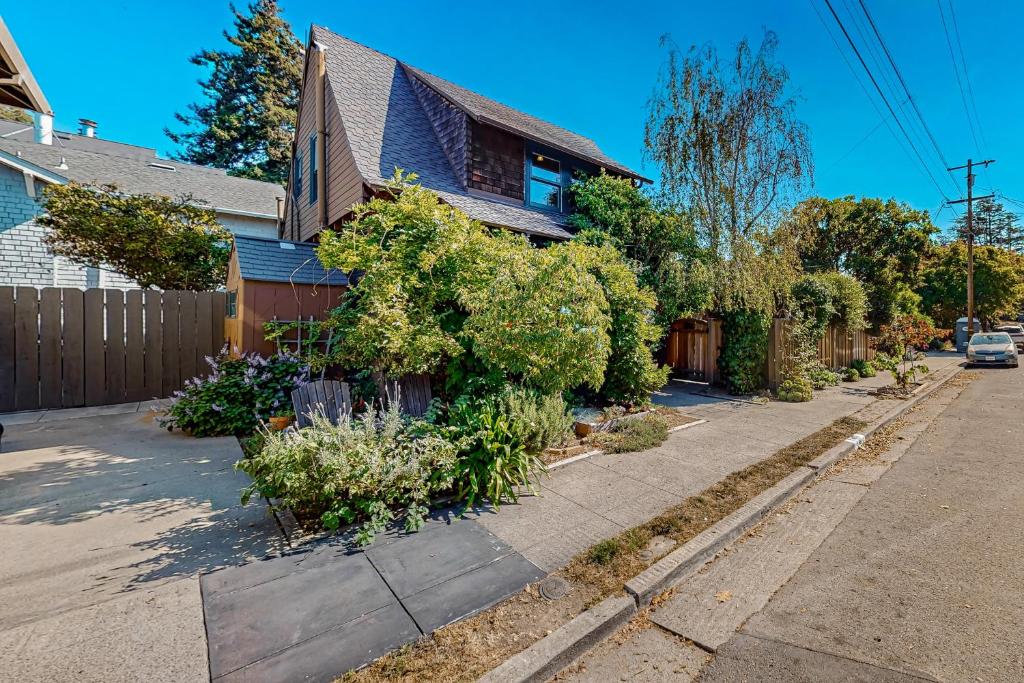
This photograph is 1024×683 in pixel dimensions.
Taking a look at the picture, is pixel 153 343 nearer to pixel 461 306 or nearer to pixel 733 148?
pixel 461 306

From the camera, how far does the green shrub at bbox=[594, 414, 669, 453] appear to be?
18.8ft

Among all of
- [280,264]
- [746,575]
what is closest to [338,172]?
[280,264]

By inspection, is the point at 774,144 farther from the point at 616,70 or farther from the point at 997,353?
the point at 997,353

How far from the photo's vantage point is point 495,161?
432 inches

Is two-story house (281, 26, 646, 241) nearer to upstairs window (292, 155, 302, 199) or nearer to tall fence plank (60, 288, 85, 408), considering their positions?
upstairs window (292, 155, 302, 199)

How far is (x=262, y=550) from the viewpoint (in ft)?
10.2

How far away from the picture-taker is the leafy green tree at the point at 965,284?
24594mm

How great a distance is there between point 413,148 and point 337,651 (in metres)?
10.8

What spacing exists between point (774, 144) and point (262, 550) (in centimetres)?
1323

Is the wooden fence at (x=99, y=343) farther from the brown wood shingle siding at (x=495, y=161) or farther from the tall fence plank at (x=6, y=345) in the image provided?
the brown wood shingle siding at (x=495, y=161)

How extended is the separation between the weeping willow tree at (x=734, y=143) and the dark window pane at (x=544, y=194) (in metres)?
3.13

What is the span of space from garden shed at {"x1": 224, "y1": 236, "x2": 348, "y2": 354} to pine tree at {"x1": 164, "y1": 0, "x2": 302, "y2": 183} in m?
24.0

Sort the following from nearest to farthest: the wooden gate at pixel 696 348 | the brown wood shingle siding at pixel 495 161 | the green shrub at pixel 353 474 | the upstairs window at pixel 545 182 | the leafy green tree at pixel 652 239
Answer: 1. the green shrub at pixel 353 474
2. the leafy green tree at pixel 652 239
3. the brown wood shingle siding at pixel 495 161
4. the wooden gate at pixel 696 348
5. the upstairs window at pixel 545 182

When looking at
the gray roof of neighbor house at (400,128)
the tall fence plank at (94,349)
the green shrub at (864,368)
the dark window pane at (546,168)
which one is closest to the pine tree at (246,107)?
the gray roof of neighbor house at (400,128)
